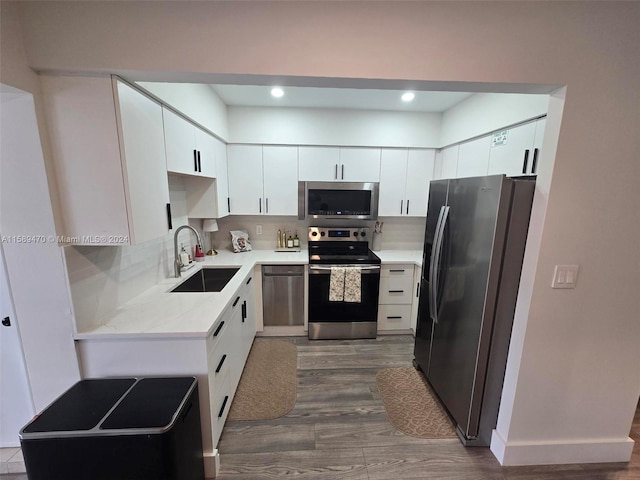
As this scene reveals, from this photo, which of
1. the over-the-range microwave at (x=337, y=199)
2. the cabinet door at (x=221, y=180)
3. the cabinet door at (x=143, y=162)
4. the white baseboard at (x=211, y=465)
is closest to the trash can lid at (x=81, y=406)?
the white baseboard at (x=211, y=465)

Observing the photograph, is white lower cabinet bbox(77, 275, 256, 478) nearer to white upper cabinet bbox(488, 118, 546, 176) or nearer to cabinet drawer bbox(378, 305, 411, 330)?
cabinet drawer bbox(378, 305, 411, 330)

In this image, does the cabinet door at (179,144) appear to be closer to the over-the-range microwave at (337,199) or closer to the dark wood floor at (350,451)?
the over-the-range microwave at (337,199)

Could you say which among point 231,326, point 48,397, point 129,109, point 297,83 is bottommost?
point 48,397

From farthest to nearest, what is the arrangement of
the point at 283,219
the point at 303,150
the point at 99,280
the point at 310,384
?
the point at 283,219, the point at 303,150, the point at 310,384, the point at 99,280

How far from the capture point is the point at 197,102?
2135 millimetres

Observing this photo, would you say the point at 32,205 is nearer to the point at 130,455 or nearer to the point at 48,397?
the point at 48,397

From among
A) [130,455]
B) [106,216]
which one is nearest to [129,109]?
[106,216]

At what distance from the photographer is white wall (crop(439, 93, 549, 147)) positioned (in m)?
1.84

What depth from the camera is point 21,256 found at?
1.27m

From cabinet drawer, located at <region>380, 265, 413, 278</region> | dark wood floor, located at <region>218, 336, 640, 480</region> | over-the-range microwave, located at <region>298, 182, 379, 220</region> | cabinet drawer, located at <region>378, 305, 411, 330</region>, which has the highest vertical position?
over-the-range microwave, located at <region>298, 182, 379, 220</region>

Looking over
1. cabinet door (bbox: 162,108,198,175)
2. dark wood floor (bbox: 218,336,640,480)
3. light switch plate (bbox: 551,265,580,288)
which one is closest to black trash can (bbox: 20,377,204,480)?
dark wood floor (bbox: 218,336,640,480)

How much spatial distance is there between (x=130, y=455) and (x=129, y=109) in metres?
1.59

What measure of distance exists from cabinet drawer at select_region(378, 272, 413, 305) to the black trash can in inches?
85.9

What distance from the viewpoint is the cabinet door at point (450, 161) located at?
282 centimetres
